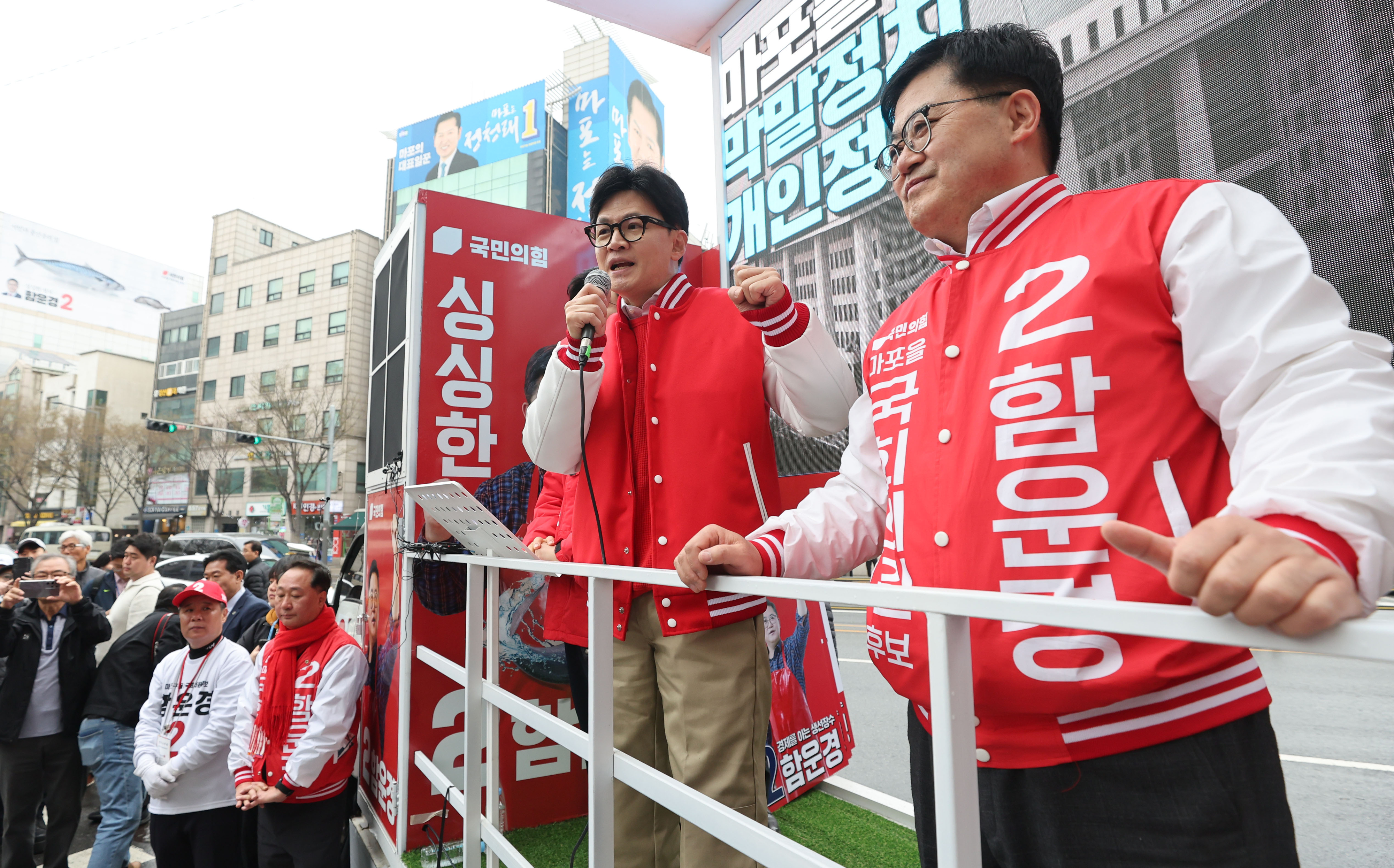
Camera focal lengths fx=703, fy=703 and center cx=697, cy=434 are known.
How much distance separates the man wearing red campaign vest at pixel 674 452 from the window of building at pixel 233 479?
29964 millimetres

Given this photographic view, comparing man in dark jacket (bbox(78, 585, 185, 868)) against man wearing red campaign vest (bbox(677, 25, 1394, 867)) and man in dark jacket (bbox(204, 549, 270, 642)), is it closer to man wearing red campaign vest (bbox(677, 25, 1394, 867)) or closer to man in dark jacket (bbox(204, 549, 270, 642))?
man in dark jacket (bbox(204, 549, 270, 642))

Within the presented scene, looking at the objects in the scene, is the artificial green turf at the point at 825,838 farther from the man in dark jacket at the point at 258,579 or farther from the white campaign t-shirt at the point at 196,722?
the man in dark jacket at the point at 258,579

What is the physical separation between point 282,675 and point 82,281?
6065cm

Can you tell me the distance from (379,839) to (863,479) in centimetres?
317

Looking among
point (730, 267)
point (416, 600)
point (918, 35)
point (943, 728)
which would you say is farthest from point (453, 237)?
point (943, 728)

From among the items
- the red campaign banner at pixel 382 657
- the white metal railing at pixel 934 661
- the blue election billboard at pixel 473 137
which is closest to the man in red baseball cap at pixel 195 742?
the red campaign banner at pixel 382 657

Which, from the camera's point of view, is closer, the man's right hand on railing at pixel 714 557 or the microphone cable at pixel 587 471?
the man's right hand on railing at pixel 714 557

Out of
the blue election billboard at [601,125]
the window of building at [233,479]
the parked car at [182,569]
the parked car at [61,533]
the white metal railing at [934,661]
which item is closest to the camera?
the white metal railing at [934,661]

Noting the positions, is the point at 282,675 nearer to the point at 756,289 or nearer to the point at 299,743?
the point at 299,743

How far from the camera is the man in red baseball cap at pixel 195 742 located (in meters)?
3.05

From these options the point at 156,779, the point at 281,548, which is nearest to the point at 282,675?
the point at 156,779

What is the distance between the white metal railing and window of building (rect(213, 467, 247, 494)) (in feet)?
98.1

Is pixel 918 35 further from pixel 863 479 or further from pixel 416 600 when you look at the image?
pixel 416 600

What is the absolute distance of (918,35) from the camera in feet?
9.02
